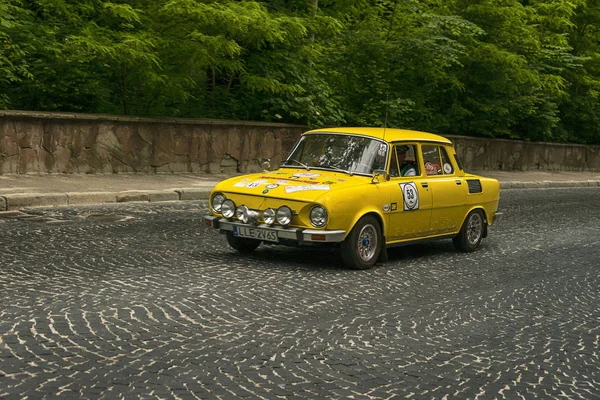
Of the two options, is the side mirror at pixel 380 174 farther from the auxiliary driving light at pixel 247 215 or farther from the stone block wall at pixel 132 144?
the stone block wall at pixel 132 144

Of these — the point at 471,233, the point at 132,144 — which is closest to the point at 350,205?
the point at 471,233

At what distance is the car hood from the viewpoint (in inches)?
367

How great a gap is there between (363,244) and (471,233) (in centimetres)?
249

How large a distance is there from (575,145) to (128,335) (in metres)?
30.6

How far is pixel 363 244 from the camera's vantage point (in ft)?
31.5

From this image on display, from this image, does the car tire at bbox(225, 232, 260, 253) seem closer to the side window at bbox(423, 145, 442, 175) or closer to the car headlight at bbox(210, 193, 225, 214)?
the car headlight at bbox(210, 193, 225, 214)

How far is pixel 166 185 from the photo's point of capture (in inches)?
679

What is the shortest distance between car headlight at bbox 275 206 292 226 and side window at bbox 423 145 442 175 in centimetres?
226

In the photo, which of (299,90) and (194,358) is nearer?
(194,358)

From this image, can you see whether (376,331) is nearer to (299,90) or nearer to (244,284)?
(244,284)

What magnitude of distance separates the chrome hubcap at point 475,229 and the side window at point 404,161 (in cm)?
131

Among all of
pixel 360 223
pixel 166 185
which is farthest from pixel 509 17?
pixel 360 223

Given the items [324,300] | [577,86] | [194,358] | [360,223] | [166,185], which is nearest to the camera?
[194,358]

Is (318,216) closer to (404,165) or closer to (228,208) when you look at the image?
(228,208)
